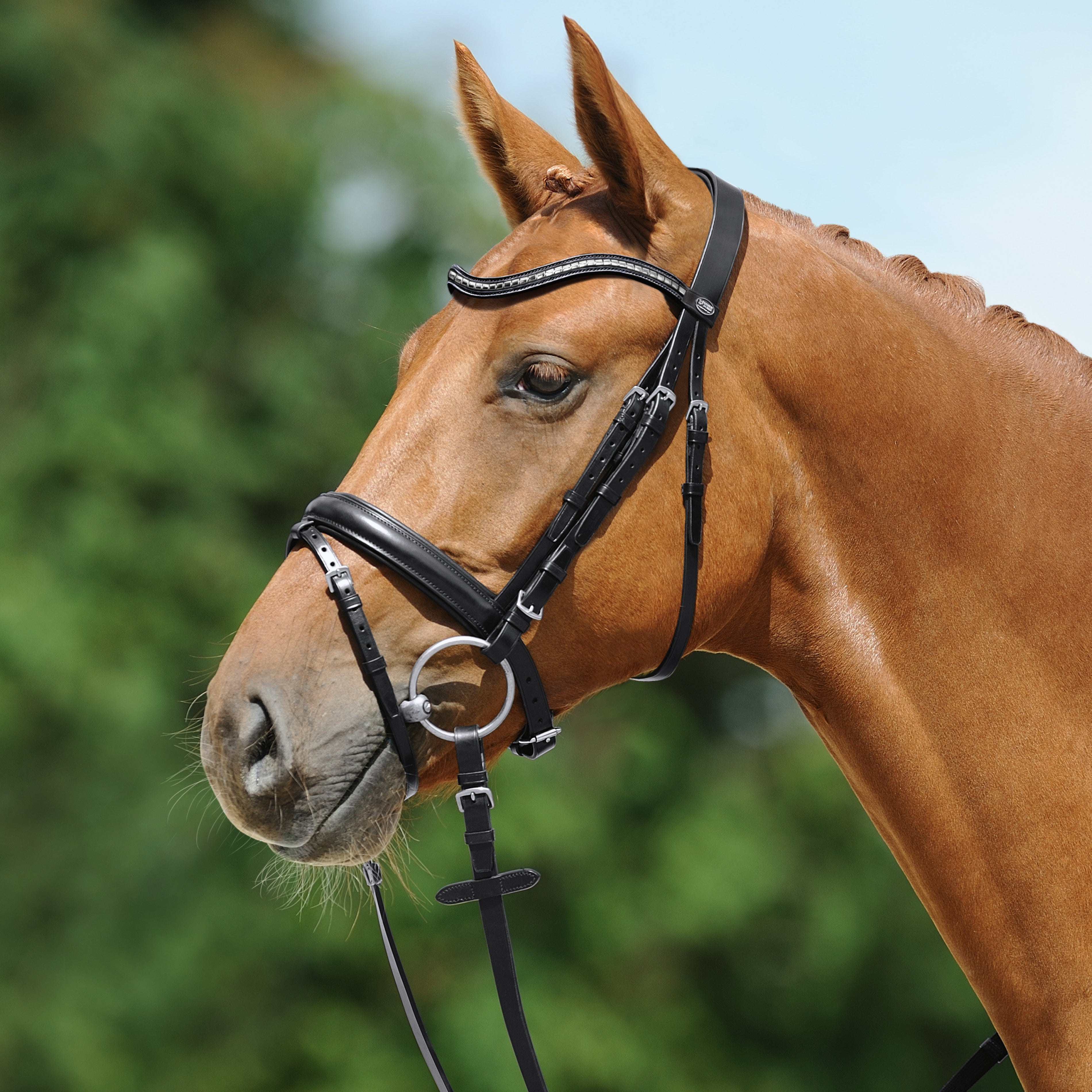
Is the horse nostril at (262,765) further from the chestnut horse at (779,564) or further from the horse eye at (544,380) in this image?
the horse eye at (544,380)

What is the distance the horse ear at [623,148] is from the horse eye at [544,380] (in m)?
0.38

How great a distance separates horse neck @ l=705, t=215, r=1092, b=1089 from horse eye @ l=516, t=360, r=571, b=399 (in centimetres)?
33

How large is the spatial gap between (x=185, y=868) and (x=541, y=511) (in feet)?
17.3

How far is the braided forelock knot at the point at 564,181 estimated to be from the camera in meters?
2.27

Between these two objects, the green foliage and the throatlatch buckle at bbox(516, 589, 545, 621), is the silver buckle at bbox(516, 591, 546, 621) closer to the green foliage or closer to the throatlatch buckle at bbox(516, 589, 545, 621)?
the throatlatch buckle at bbox(516, 589, 545, 621)

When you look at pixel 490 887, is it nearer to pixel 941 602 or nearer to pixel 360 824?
pixel 360 824

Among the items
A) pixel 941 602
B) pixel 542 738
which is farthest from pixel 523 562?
pixel 941 602

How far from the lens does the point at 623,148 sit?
2.07 meters

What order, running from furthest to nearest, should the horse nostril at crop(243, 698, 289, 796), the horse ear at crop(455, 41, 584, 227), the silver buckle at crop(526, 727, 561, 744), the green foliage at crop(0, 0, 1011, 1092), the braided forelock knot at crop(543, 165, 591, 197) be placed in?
the green foliage at crop(0, 0, 1011, 1092) < the horse ear at crop(455, 41, 584, 227) < the braided forelock knot at crop(543, 165, 591, 197) < the silver buckle at crop(526, 727, 561, 744) < the horse nostril at crop(243, 698, 289, 796)

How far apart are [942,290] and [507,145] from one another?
3.47ft

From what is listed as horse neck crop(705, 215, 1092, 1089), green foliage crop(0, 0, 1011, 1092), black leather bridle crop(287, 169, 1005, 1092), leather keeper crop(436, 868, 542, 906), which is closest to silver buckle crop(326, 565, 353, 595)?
black leather bridle crop(287, 169, 1005, 1092)

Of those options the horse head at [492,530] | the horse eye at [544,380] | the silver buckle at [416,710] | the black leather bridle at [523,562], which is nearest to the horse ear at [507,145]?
the horse head at [492,530]

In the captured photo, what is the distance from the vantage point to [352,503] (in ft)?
6.40

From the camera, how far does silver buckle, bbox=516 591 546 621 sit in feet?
6.45
